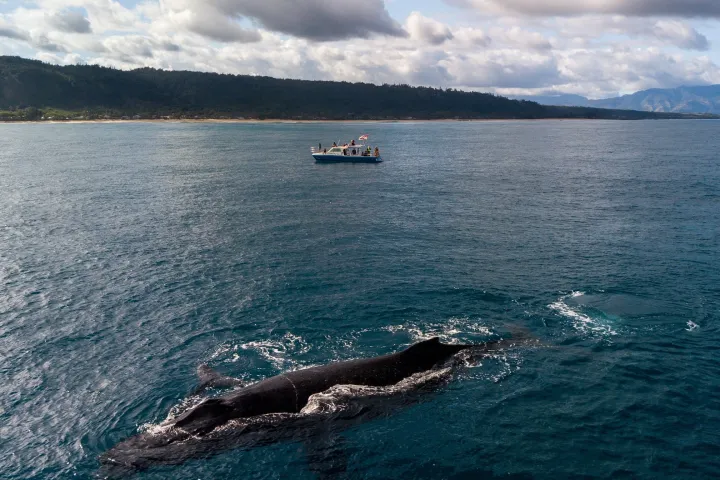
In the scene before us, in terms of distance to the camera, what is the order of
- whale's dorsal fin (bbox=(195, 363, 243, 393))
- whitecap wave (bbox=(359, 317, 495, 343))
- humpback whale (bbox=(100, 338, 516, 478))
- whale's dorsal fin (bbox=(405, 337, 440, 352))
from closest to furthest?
humpback whale (bbox=(100, 338, 516, 478)), whale's dorsal fin (bbox=(195, 363, 243, 393)), whale's dorsal fin (bbox=(405, 337, 440, 352)), whitecap wave (bbox=(359, 317, 495, 343))

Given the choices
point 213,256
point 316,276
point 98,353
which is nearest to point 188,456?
point 98,353

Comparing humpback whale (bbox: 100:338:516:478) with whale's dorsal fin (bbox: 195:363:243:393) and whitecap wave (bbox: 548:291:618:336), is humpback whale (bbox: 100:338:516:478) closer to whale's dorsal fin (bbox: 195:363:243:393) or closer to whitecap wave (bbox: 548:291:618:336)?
whale's dorsal fin (bbox: 195:363:243:393)

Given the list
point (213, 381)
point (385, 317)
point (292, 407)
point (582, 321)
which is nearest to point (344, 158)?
point (385, 317)

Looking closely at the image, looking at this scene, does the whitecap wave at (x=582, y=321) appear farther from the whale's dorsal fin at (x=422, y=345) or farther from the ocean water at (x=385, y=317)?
the whale's dorsal fin at (x=422, y=345)

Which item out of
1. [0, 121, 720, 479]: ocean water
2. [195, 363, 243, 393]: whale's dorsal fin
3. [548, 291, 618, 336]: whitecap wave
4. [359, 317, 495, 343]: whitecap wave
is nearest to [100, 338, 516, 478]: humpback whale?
[195, 363, 243, 393]: whale's dorsal fin

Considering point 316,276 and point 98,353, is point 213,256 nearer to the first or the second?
point 316,276

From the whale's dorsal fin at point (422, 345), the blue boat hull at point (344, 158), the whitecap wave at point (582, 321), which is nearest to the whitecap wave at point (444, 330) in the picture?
the whale's dorsal fin at point (422, 345)

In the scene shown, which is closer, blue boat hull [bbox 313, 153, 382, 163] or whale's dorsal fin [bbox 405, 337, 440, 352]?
whale's dorsal fin [bbox 405, 337, 440, 352]
